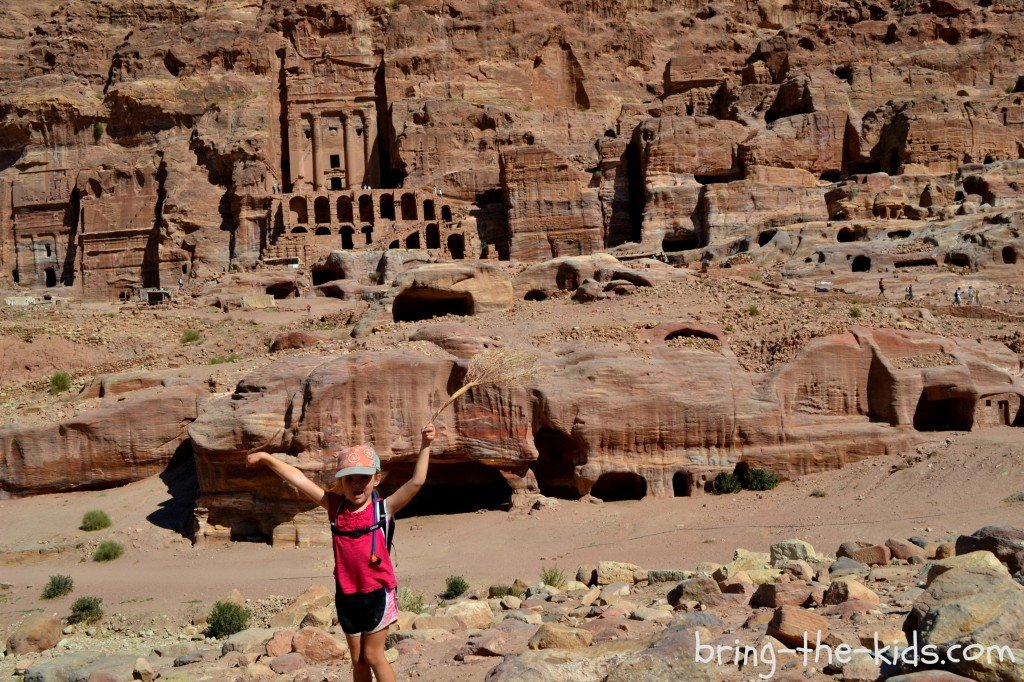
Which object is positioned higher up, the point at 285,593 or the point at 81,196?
the point at 81,196

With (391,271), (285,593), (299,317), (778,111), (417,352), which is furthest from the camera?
(778,111)

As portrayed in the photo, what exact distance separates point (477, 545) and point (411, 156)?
4357cm

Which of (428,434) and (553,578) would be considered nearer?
(428,434)

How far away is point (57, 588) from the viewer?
15.8 metres

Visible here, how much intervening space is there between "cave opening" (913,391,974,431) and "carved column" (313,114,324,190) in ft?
159

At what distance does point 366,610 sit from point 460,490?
50.5ft

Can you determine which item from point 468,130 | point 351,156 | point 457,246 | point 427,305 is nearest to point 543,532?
point 427,305

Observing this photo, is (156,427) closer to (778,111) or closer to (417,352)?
(417,352)

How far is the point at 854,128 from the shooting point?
52.4m

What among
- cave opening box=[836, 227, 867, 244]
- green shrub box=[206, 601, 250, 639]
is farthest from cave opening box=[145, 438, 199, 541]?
cave opening box=[836, 227, 867, 244]

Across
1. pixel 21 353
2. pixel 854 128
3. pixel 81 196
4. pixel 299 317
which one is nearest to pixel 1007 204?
pixel 854 128

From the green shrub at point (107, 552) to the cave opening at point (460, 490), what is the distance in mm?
5909

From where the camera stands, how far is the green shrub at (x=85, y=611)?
14367 mm

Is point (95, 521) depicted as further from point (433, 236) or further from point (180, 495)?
point (433, 236)
